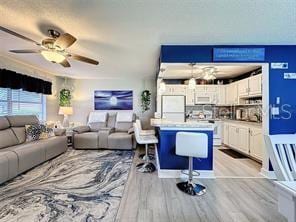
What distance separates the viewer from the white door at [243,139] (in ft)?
16.2

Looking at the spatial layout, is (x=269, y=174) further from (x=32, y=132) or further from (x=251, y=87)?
(x=32, y=132)

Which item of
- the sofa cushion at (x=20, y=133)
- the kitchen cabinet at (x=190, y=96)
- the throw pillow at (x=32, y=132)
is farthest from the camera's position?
the kitchen cabinet at (x=190, y=96)

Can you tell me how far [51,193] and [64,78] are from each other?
5291 mm

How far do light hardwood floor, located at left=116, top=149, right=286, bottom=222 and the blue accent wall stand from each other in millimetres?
1118

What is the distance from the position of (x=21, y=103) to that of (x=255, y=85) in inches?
230

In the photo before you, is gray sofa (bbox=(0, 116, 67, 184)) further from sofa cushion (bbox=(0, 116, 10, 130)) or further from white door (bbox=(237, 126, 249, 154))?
white door (bbox=(237, 126, 249, 154))

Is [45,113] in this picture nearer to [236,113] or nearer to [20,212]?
[20,212]

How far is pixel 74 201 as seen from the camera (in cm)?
266

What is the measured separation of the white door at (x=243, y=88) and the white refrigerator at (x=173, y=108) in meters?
1.74

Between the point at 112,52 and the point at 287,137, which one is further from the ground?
the point at 112,52

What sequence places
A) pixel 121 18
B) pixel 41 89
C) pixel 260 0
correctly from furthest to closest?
pixel 41 89 < pixel 121 18 < pixel 260 0

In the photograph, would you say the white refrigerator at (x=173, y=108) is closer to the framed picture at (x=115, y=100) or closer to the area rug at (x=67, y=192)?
the framed picture at (x=115, y=100)

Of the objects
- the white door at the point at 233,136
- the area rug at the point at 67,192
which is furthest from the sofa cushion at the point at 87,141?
the white door at the point at 233,136

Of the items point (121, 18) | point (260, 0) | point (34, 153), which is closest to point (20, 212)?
point (34, 153)
